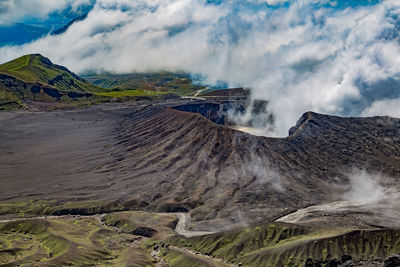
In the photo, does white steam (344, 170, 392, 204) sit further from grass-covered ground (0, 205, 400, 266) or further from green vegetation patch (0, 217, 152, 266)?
green vegetation patch (0, 217, 152, 266)

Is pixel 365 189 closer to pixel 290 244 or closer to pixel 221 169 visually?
pixel 221 169

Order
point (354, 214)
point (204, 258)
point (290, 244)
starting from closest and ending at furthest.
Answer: point (290, 244) < point (204, 258) < point (354, 214)

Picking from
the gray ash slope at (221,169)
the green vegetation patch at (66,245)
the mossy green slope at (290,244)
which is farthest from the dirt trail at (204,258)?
the gray ash slope at (221,169)

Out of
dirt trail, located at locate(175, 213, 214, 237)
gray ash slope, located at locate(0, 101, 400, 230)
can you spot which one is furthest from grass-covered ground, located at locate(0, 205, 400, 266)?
gray ash slope, located at locate(0, 101, 400, 230)

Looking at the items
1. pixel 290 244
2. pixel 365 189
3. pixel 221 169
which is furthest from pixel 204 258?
pixel 365 189

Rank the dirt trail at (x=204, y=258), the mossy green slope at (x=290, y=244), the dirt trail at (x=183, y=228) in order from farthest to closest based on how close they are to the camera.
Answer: the dirt trail at (x=183, y=228)
the dirt trail at (x=204, y=258)
the mossy green slope at (x=290, y=244)

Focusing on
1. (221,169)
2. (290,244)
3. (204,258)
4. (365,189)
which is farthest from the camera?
(221,169)

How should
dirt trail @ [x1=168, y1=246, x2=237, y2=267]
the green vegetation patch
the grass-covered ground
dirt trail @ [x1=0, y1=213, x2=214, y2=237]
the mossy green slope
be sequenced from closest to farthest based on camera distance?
1. the mossy green slope
2. the grass-covered ground
3. dirt trail @ [x1=168, y1=246, x2=237, y2=267]
4. the green vegetation patch
5. dirt trail @ [x1=0, y1=213, x2=214, y2=237]

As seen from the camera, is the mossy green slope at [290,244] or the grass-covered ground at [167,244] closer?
the mossy green slope at [290,244]

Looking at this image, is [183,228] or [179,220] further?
[179,220]

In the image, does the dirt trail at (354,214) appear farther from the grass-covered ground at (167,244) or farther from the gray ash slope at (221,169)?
the grass-covered ground at (167,244)
